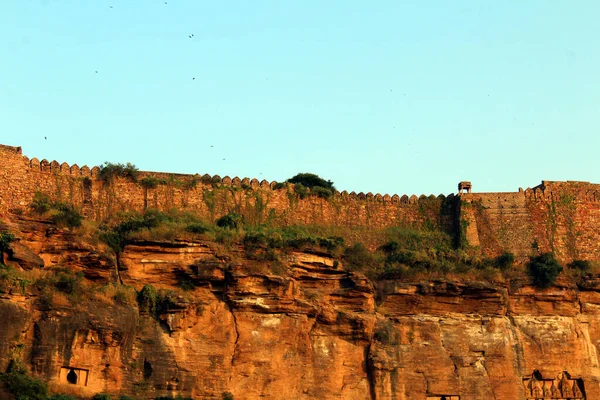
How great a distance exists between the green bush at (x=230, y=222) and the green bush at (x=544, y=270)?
1089 centimetres

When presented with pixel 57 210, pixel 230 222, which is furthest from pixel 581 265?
pixel 57 210

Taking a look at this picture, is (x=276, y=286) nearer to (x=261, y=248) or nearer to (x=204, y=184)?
(x=261, y=248)

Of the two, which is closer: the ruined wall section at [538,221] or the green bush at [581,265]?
the green bush at [581,265]

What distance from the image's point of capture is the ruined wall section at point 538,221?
48.1m

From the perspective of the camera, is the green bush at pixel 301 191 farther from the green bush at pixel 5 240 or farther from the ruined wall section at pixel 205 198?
the green bush at pixel 5 240

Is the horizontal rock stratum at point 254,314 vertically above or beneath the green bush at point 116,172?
beneath

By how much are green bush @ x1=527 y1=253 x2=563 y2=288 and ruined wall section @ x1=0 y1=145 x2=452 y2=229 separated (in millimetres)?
4479

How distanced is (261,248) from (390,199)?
339 inches

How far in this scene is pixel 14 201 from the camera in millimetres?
41438

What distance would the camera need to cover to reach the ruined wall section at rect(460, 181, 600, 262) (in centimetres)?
4809

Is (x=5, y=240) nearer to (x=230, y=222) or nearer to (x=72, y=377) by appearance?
(x=72, y=377)

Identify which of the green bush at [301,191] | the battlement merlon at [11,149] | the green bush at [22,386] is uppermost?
the battlement merlon at [11,149]

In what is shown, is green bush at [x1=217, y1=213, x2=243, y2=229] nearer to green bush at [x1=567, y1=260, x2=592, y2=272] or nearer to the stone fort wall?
the stone fort wall

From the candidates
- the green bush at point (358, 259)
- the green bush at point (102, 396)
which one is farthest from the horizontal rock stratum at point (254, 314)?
the green bush at point (358, 259)
